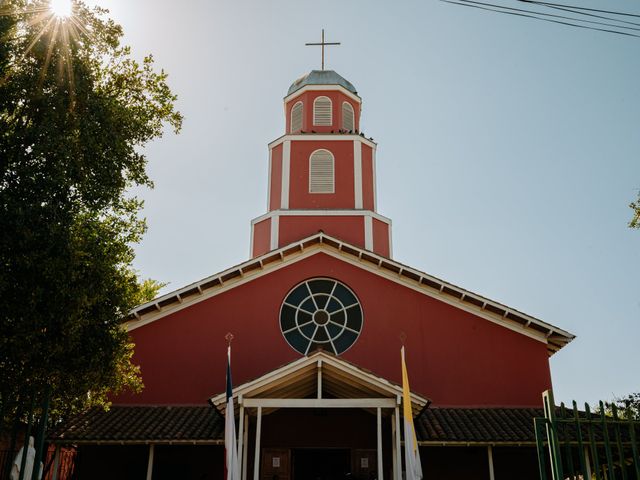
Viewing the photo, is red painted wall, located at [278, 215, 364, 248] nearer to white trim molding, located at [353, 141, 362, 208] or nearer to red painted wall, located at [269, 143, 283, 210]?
white trim molding, located at [353, 141, 362, 208]

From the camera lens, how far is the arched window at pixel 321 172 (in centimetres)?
2298

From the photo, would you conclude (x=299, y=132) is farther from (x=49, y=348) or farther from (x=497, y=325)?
(x=49, y=348)

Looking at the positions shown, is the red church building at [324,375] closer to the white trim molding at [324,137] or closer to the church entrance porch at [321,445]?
the church entrance porch at [321,445]

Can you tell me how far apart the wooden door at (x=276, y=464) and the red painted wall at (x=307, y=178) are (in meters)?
9.13

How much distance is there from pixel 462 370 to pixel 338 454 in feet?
13.9

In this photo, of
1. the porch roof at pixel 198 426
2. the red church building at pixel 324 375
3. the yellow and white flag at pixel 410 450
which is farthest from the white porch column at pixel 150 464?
the yellow and white flag at pixel 410 450

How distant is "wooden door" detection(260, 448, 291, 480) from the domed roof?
14585mm

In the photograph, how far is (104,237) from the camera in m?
12.7

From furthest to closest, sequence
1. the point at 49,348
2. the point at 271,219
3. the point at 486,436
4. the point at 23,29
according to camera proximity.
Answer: the point at 271,219 → the point at 486,436 → the point at 23,29 → the point at 49,348

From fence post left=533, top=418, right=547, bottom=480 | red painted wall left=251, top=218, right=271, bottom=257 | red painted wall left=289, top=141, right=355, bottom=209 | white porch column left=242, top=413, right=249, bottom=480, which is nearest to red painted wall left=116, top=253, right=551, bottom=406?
white porch column left=242, top=413, right=249, bottom=480

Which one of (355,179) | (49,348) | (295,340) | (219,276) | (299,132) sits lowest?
(49,348)

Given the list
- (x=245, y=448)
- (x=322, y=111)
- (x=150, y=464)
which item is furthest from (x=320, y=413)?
(x=322, y=111)

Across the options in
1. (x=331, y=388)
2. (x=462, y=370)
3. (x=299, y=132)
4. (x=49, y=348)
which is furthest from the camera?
(x=299, y=132)

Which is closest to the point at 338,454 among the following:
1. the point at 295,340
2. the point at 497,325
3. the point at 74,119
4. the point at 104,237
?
the point at 295,340
